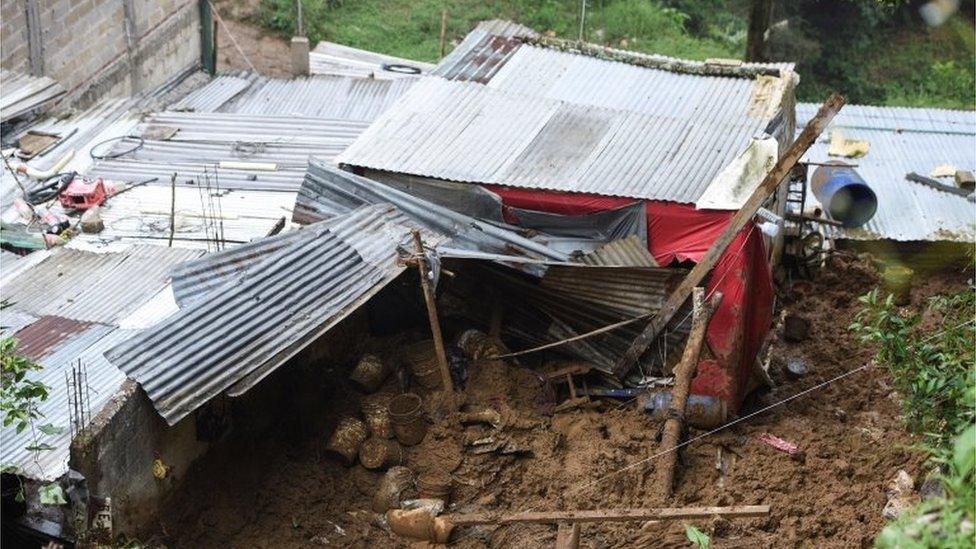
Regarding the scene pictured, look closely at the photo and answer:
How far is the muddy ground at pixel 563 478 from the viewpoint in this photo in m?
10.0

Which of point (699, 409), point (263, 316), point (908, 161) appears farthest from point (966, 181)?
point (263, 316)

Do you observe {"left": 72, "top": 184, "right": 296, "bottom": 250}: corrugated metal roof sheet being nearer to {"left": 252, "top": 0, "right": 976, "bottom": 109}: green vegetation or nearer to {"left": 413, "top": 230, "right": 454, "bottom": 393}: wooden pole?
{"left": 413, "top": 230, "right": 454, "bottom": 393}: wooden pole

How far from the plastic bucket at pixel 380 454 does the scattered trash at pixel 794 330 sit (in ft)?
17.2

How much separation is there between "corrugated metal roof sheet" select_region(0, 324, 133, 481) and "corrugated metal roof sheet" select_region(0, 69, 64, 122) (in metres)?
5.58

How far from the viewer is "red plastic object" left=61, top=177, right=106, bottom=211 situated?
14.0 m

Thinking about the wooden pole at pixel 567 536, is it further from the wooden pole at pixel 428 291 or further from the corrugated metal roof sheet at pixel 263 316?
the corrugated metal roof sheet at pixel 263 316

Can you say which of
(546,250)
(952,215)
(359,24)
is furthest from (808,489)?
(359,24)

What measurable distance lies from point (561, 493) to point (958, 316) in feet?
12.2

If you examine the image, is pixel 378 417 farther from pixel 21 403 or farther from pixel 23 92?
pixel 23 92

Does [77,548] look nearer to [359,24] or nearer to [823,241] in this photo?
[823,241]

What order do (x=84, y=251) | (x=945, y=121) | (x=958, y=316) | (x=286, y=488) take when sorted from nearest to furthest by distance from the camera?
(x=958, y=316) → (x=286, y=488) → (x=84, y=251) → (x=945, y=121)

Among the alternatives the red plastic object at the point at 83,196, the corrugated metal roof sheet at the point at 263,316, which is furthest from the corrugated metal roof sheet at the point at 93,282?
the corrugated metal roof sheet at the point at 263,316

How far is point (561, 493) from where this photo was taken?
34.9 feet

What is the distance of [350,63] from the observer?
2166 centimetres
